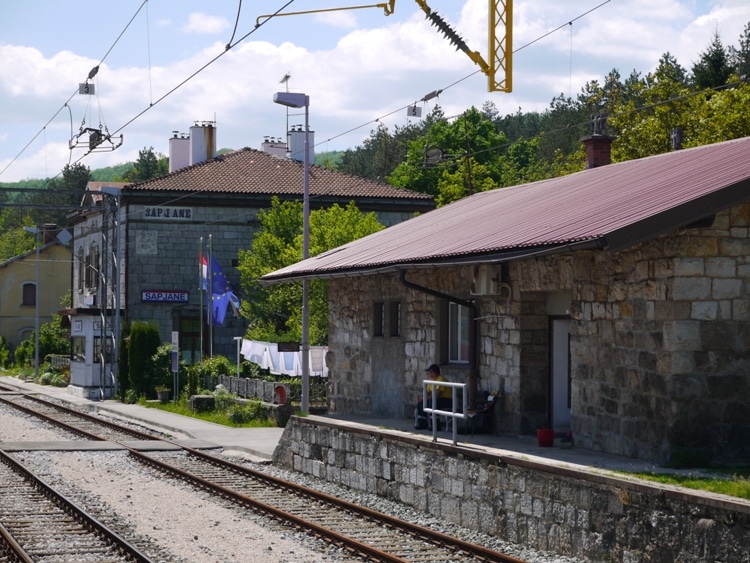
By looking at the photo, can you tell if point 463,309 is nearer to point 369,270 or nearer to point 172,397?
point 369,270

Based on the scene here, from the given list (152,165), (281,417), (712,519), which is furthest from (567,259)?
(152,165)

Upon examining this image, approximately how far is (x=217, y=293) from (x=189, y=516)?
2390cm

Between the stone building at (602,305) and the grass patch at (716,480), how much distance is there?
2.30 feet

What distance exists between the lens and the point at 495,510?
1318 centimetres

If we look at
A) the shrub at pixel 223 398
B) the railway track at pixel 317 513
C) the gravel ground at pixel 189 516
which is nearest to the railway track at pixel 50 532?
the gravel ground at pixel 189 516

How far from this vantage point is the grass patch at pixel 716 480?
1027 cm

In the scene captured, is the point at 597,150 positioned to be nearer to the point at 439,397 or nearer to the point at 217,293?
the point at 439,397

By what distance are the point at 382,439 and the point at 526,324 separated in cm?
253

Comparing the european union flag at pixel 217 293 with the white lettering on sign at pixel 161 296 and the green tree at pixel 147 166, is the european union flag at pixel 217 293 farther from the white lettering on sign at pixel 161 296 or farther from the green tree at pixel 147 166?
the green tree at pixel 147 166

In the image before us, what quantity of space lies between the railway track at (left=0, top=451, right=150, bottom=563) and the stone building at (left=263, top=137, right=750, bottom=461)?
537 centimetres

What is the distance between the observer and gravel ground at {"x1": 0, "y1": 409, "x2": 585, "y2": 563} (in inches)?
485

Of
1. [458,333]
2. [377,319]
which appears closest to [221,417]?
[377,319]

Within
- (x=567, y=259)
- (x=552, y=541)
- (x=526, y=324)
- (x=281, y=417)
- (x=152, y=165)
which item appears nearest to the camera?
(x=552, y=541)

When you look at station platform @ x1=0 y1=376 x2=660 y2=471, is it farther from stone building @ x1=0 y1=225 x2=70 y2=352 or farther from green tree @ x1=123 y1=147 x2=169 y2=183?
green tree @ x1=123 y1=147 x2=169 y2=183
